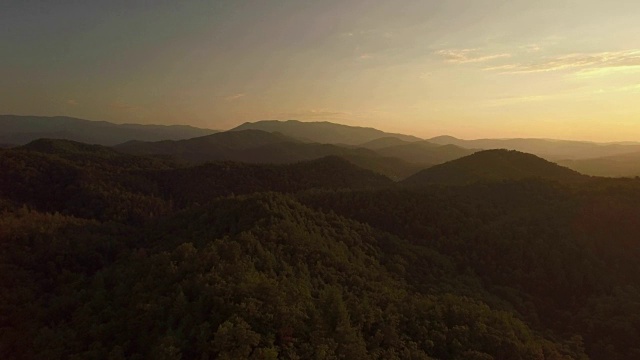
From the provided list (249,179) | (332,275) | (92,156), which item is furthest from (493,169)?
(92,156)

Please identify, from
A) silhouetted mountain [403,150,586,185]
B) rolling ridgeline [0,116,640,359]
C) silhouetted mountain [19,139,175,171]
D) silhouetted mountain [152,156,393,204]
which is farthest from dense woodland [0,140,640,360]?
silhouetted mountain [403,150,586,185]

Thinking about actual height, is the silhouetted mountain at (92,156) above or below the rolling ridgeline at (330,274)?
above

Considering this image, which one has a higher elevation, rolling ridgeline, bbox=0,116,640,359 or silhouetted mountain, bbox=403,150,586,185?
silhouetted mountain, bbox=403,150,586,185

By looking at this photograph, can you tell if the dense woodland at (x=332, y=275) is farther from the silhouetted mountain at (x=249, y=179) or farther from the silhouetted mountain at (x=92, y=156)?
the silhouetted mountain at (x=92, y=156)

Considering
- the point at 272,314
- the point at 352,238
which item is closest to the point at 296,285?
the point at 272,314

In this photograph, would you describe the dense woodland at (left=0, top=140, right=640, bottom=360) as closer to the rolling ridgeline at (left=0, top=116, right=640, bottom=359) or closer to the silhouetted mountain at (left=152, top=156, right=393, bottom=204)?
the rolling ridgeline at (left=0, top=116, right=640, bottom=359)

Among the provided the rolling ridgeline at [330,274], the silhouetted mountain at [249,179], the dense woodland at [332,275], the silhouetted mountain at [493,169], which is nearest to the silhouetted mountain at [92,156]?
the silhouetted mountain at [249,179]

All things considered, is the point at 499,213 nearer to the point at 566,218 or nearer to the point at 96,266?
the point at 566,218

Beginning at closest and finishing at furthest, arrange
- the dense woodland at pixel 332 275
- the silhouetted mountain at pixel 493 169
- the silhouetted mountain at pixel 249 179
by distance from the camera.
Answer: the dense woodland at pixel 332 275 < the silhouetted mountain at pixel 249 179 < the silhouetted mountain at pixel 493 169
